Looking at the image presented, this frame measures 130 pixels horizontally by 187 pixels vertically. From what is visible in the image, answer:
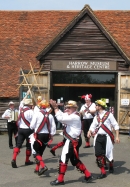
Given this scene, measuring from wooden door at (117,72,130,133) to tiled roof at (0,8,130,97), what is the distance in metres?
2.36

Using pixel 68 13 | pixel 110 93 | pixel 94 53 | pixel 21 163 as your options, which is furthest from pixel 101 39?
pixel 21 163

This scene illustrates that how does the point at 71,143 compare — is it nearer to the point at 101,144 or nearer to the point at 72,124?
the point at 72,124

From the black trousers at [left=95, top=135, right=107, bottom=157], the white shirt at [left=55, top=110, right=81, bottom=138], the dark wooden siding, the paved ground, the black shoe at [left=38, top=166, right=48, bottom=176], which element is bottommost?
the paved ground

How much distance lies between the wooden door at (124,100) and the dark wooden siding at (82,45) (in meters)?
1.43

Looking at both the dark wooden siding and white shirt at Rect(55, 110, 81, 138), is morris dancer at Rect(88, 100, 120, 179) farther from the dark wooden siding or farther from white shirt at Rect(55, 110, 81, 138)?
the dark wooden siding

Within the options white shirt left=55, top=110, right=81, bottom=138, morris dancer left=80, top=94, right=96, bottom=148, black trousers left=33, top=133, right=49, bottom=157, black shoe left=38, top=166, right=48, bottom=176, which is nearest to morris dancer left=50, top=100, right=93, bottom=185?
white shirt left=55, top=110, right=81, bottom=138

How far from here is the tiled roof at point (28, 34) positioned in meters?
18.9

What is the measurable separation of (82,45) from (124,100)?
125 inches

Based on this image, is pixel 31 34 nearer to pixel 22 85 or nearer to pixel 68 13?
pixel 68 13

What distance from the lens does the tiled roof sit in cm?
1894

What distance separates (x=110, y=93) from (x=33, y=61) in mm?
4091

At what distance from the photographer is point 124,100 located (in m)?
17.0

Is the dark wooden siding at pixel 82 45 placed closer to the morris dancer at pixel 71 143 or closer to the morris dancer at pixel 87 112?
the morris dancer at pixel 87 112

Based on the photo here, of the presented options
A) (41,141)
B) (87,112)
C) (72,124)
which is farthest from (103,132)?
(87,112)
